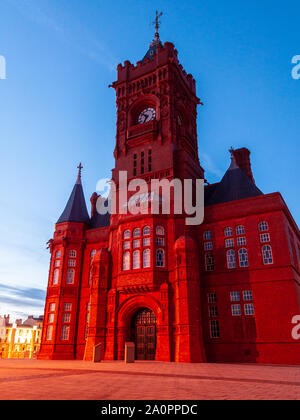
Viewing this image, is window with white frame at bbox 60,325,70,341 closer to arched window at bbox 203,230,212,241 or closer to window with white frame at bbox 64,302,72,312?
window with white frame at bbox 64,302,72,312

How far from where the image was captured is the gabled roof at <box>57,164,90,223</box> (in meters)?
43.4

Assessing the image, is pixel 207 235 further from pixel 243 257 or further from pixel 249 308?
pixel 249 308

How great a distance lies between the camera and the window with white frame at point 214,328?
30.0m

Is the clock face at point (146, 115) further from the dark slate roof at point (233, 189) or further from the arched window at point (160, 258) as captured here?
the arched window at point (160, 258)

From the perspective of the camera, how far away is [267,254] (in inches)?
1186

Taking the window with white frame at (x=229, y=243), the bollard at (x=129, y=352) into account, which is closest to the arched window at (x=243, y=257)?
the window with white frame at (x=229, y=243)

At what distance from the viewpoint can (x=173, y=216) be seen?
110ft

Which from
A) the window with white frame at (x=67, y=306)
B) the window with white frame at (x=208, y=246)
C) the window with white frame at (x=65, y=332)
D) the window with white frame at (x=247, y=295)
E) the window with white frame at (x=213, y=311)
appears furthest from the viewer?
the window with white frame at (x=67, y=306)

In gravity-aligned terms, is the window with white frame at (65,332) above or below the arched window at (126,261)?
below

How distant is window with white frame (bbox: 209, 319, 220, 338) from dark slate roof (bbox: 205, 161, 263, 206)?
42.1ft

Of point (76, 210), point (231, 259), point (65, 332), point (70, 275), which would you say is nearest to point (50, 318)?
point (65, 332)

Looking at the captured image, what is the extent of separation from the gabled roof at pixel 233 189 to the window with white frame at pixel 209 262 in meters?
6.30

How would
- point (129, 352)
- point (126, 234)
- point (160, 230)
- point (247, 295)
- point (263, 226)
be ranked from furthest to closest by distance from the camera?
point (126, 234) < point (160, 230) < point (263, 226) < point (247, 295) < point (129, 352)

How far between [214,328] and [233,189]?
1512 centimetres
